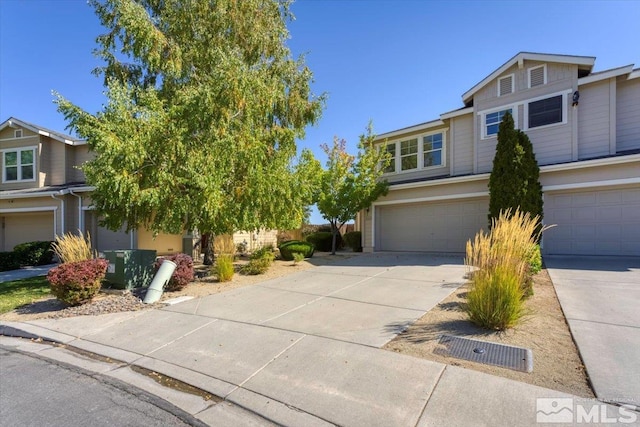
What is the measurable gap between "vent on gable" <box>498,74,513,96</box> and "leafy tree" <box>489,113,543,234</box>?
289 centimetres

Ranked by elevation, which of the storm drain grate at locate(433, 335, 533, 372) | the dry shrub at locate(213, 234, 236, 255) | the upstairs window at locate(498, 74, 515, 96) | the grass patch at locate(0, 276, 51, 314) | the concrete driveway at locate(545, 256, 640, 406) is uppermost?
the upstairs window at locate(498, 74, 515, 96)

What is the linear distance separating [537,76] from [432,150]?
192 inches

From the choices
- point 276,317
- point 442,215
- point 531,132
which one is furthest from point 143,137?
point 531,132

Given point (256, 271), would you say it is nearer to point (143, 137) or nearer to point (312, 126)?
point (143, 137)

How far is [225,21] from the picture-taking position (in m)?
12.4

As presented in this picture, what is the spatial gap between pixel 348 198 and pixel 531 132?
753cm

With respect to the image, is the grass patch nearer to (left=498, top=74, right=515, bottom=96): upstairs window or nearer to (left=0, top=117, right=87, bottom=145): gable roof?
(left=0, top=117, right=87, bottom=145): gable roof

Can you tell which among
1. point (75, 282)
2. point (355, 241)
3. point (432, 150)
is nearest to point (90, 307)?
point (75, 282)

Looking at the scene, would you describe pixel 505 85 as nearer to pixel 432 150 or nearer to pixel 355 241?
pixel 432 150

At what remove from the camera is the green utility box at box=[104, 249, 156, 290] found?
8781mm

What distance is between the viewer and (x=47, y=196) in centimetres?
1673

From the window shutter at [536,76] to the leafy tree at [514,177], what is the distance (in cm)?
293

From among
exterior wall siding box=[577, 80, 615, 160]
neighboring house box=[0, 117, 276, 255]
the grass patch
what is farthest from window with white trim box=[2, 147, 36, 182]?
exterior wall siding box=[577, 80, 615, 160]

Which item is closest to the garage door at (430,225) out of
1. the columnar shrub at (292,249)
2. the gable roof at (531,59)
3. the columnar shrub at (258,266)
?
the columnar shrub at (292,249)
